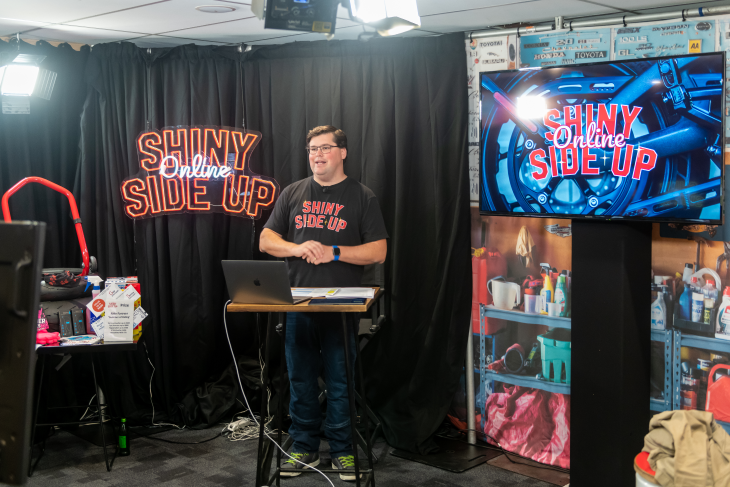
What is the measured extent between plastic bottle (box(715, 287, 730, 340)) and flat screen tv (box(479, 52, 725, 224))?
0.60 m

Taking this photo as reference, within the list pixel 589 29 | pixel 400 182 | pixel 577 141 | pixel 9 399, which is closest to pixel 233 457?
pixel 400 182

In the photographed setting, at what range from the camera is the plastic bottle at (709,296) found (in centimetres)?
302

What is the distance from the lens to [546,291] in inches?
138

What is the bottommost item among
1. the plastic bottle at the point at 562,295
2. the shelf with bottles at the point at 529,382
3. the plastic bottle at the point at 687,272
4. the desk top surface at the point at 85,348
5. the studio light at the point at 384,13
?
the shelf with bottles at the point at 529,382

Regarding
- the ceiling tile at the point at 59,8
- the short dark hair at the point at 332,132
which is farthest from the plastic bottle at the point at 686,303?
the ceiling tile at the point at 59,8

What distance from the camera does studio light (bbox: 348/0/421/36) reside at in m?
2.26

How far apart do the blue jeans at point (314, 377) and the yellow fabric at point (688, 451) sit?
142 cm

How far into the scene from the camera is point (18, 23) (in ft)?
11.5

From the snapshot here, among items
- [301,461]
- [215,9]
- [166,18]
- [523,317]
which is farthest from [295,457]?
[166,18]

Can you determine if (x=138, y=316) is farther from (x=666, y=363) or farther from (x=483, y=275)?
(x=666, y=363)

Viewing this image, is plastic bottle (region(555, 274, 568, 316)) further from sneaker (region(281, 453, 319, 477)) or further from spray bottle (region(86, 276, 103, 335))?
spray bottle (region(86, 276, 103, 335))

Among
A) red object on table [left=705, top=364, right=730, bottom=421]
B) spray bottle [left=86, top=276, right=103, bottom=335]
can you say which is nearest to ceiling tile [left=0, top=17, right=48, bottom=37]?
spray bottle [left=86, top=276, right=103, bottom=335]

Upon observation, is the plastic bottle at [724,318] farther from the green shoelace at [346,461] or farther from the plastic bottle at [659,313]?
the green shoelace at [346,461]

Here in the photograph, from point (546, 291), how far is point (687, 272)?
70cm
